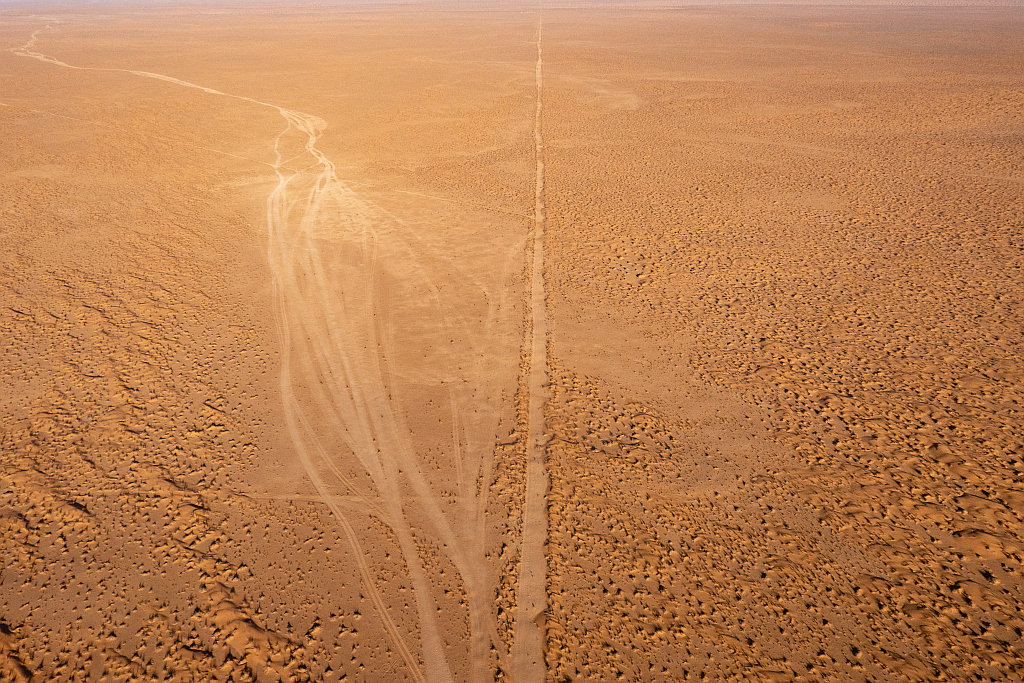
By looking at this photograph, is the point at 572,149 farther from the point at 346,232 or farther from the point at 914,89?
the point at 914,89

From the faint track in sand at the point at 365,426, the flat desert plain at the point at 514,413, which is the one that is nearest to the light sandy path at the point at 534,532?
the flat desert plain at the point at 514,413

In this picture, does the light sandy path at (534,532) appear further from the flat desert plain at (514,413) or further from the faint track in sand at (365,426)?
the faint track in sand at (365,426)

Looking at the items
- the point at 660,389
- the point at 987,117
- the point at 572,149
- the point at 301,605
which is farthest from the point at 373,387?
the point at 987,117

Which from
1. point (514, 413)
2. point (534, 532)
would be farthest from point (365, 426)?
point (534, 532)

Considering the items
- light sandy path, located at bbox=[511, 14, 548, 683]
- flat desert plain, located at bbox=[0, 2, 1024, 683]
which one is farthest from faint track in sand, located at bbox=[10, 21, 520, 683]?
light sandy path, located at bbox=[511, 14, 548, 683]

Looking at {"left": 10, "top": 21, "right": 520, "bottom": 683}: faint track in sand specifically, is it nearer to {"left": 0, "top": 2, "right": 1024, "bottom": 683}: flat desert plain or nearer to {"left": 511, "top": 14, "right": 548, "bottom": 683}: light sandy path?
{"left": 0, "top": 2, "right": 1024, "bottom": 683}: flat desert plain
